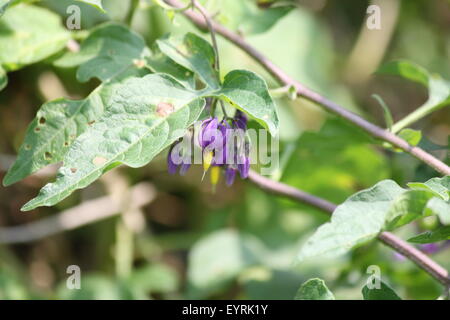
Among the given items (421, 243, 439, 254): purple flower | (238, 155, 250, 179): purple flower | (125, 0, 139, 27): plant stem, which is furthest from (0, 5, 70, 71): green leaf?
(421, 243, 439, 254): purple flower

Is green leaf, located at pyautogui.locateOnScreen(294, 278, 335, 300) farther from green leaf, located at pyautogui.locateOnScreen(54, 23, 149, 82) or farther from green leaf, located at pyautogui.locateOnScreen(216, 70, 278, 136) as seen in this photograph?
green leaf, located at pyautogui.locateOnScreen(54, 23, 149, 82)

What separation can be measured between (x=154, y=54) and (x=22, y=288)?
0.87m

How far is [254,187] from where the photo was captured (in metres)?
1.75

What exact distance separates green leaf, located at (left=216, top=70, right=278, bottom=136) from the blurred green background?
33 cm

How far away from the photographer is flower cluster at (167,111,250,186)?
984 mm

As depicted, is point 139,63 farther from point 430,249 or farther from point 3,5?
point 430,249

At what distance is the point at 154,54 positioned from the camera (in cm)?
113

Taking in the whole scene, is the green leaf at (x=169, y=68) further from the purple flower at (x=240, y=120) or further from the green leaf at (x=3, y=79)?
the green leaf at (x=3, y=79)

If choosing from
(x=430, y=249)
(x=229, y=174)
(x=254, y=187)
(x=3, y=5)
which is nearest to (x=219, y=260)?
(x=254, y=187)

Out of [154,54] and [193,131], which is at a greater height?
[154,54]

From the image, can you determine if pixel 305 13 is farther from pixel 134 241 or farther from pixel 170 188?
pixel 134 241
